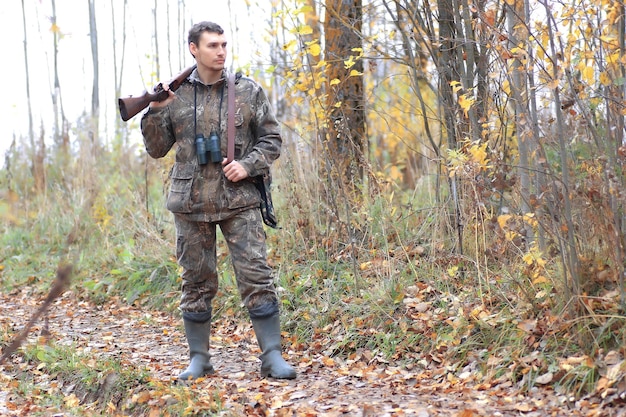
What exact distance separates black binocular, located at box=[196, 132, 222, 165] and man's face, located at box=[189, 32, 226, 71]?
1.37 ft

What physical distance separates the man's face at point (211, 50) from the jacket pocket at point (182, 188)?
61cm

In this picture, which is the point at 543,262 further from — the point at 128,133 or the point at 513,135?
the point at 128,133

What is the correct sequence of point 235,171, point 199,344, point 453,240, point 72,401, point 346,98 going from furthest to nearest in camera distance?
point 346,98, point 453,240, point 199,344, point 72,401, point 235,171

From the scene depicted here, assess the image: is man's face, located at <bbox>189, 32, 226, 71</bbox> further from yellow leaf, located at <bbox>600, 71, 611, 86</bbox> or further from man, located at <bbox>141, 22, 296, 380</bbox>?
yellow leaf, located at <bbox>600, 71, 611, 86</bbox>

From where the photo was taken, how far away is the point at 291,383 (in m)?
4.64

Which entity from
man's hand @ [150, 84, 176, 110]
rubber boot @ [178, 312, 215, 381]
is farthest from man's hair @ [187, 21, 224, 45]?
rubber boot @ [178, 312, 215, 381]

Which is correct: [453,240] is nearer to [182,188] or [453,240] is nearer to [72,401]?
[182,188]

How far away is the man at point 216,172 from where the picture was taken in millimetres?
4590

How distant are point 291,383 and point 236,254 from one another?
2.78 feet

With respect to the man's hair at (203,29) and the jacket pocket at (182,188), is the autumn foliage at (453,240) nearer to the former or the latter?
the jacket pocket at (182,188)

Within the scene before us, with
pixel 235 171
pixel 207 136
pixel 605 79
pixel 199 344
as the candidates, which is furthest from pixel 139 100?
pixel 605 79

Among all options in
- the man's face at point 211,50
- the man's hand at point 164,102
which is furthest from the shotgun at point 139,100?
the man's face at point 211,50

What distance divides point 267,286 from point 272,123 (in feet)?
3.32

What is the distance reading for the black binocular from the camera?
4.54 metres
